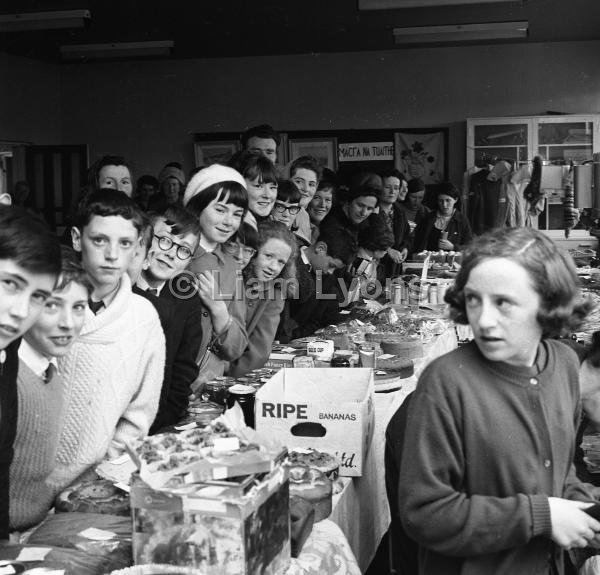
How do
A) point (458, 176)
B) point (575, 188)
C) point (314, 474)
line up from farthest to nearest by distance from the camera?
point (458, 176) → point (575, 188) → point (314, 474)

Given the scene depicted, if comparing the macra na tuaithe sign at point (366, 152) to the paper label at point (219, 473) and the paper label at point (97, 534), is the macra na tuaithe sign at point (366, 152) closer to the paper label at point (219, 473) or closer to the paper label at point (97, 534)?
the paper label at point (97, 534)

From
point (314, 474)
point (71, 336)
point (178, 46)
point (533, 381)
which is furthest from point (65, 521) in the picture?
point (178, 46)

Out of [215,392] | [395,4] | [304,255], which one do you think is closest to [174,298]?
[215,392]

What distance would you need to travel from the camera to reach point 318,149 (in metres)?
11.5

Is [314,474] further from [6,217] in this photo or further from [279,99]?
[279,99]

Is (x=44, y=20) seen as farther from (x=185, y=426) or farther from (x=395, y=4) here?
(x=185, y=426)

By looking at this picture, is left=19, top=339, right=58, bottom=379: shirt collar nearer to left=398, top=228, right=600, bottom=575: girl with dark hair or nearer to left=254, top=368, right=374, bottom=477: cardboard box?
left=254, top=368, right=374, bottom=477: cardboard box

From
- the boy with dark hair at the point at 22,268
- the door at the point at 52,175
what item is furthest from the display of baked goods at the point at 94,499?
the door at the point at 52,175

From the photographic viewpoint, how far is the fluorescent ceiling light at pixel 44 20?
26.2 ft

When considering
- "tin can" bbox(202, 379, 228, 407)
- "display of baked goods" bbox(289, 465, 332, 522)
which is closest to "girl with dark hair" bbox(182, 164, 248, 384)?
"tin can" bbox(202, 379, 228, 407)

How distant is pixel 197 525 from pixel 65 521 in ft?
1.35

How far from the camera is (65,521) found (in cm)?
167

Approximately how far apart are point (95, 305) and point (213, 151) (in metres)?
9.57

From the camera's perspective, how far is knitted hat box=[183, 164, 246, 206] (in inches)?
139
